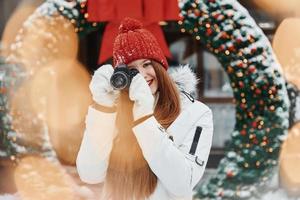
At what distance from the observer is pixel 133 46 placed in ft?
6.91

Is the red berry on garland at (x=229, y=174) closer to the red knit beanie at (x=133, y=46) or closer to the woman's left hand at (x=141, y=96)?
the red knit beanie at (x=133, y=46)

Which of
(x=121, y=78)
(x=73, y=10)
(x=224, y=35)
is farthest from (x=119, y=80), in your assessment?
(x=73, y=10)

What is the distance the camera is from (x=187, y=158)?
2004 millimetres

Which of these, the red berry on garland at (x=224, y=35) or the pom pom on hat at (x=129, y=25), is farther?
the red berry on garland at (x=224, y=35)

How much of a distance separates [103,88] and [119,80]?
9 cm

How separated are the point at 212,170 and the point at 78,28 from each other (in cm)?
228

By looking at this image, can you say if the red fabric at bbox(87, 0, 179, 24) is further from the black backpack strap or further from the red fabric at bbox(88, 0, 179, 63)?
the black backpack strap

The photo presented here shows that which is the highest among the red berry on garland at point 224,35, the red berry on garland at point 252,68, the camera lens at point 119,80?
the camera lens at point 119,80

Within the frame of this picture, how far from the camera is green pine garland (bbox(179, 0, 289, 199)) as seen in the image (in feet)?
16.6

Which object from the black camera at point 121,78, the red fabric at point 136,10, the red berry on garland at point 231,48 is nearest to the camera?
the black camera at point 121,78

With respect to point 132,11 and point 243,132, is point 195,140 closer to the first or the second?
point 132,11

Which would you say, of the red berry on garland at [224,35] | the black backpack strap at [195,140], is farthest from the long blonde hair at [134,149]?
the red berry on garland at [224,35]

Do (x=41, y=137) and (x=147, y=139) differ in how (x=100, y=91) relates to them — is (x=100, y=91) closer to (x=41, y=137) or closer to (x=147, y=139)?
(x=147, y=139)

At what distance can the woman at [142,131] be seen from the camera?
197 centimetres
